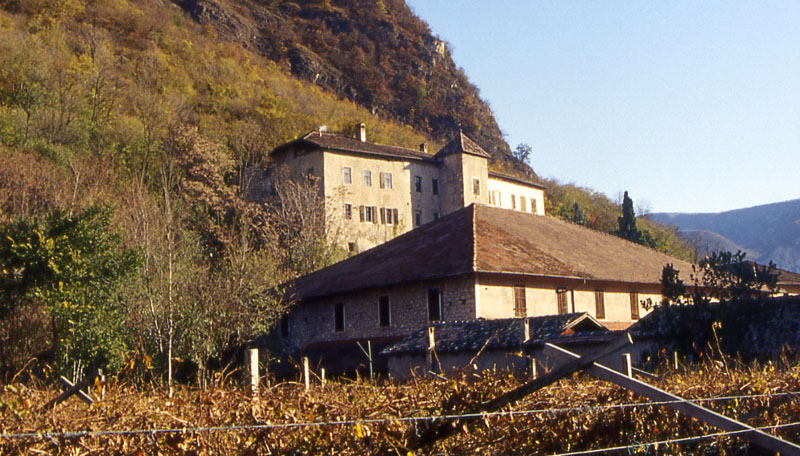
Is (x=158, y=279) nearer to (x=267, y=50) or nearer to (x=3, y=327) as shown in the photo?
(x=3, y=327)

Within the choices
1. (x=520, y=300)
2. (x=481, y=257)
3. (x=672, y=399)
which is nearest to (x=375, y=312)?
(x=481, y=257)

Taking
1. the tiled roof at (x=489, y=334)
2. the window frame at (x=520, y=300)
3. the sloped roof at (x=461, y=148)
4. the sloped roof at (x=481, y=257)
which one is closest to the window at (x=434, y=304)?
the sloped roof at (x=481, y=257)

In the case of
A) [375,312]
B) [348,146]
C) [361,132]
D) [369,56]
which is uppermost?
[369,56]

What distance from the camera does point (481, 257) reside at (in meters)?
27.9

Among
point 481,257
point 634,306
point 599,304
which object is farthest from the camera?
point 634,306

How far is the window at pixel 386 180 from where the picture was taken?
5712 cm

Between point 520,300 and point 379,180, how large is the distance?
29323 mm

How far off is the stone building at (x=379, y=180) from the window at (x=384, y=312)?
18670 millimetres

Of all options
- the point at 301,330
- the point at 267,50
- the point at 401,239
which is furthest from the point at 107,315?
the point at 267,50

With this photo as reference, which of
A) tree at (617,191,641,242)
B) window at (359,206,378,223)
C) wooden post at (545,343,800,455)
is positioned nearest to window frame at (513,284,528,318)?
wooden post at (545,343,800,455)

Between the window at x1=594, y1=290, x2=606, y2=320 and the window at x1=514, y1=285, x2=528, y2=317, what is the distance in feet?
14.3

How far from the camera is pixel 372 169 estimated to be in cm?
5650

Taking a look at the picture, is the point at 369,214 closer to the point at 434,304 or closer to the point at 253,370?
the point at 434,304

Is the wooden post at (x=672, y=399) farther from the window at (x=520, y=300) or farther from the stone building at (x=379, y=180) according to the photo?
the stone building at (x=379, y=180)
